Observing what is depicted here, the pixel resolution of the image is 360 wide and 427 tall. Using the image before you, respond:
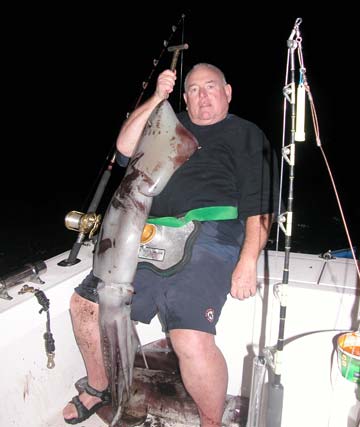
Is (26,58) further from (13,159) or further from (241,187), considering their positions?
(241,187)

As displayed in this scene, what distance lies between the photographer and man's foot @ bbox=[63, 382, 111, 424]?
2178 mm

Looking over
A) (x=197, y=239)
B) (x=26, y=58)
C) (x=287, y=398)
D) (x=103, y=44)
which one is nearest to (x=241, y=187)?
(x=197, y=239)

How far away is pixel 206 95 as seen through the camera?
7.76ft

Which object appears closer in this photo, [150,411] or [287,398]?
[287,398]

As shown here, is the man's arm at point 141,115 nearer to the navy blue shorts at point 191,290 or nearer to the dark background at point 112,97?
the navy blue shorts at point 191,290

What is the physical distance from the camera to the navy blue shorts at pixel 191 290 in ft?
6.12

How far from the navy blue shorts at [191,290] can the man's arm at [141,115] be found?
0.77m

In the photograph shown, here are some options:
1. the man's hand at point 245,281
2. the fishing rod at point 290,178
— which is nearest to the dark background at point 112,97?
the man's hand at point 245,281

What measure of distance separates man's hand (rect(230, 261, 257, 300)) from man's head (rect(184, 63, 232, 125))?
101 cm

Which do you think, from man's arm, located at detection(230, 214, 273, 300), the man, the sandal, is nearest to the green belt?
the man

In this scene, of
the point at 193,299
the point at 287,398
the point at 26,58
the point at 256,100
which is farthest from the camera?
the point at 256,100

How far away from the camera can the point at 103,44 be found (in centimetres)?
3406

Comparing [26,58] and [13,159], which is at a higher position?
[26,58]

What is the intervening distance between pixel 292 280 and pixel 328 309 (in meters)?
0.27
